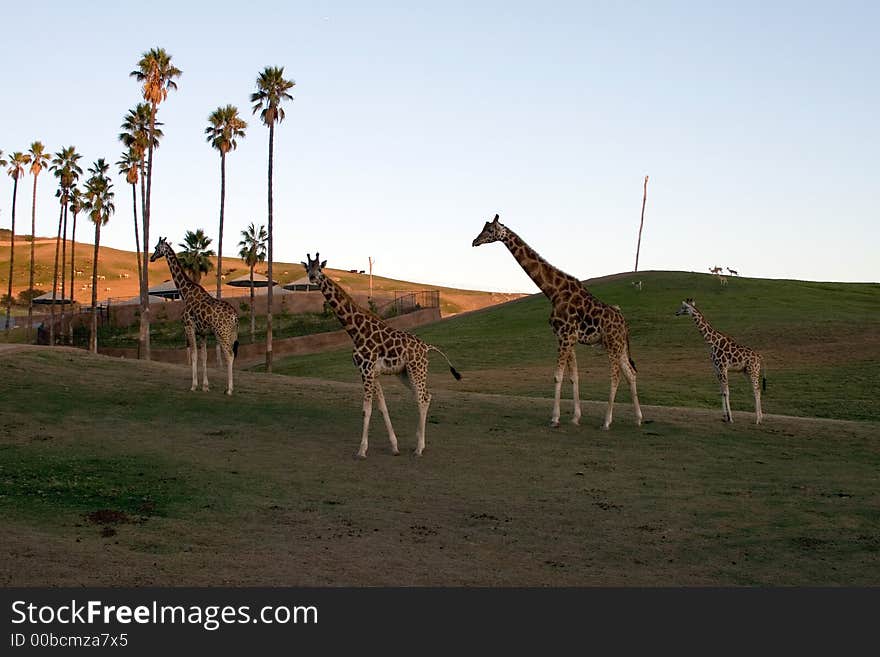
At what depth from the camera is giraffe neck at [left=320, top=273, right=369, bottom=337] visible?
22.3m

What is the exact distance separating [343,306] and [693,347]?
3716cm

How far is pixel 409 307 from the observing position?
92.4 metres

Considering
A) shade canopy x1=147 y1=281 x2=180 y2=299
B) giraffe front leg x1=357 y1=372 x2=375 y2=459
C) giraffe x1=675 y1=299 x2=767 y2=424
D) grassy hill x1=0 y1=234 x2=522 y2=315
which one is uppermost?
grassy hill x1=0 y1=234 x2=522 y2=315

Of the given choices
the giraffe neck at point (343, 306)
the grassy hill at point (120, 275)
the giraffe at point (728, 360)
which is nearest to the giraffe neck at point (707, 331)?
the giraffe at point (728, 360)

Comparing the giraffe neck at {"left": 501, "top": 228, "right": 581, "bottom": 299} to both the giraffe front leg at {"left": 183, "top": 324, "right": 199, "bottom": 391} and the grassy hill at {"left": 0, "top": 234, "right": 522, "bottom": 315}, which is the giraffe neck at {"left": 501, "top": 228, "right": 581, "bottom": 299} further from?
the grassy hill at {"left": 0, "top": 234, "right": 522, "bottom": 315}

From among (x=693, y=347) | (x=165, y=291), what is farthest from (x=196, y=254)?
(x=693, y=347)

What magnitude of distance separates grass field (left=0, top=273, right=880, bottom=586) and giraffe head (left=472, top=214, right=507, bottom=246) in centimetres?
477

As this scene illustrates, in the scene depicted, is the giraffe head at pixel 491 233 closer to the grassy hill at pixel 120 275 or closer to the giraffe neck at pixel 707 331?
the giraffe neck at pixel 707 331

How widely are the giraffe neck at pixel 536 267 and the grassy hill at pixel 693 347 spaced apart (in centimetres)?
395

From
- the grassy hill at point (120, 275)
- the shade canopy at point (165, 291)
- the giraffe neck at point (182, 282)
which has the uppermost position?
the grassy hill at point (120, 275)

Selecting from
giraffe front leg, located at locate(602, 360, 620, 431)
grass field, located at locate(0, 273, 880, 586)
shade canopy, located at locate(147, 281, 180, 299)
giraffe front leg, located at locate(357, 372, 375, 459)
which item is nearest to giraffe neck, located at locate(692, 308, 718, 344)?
grass field, located at locate(0, 273, 880, 586)

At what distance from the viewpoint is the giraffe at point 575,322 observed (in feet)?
88.0

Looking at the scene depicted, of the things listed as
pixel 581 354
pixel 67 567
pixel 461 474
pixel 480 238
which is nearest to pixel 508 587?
pixel 67 567

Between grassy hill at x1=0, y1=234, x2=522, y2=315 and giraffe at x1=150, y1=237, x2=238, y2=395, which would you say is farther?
grassy hill at x1=0, y1=234, x2=522, y2=315
